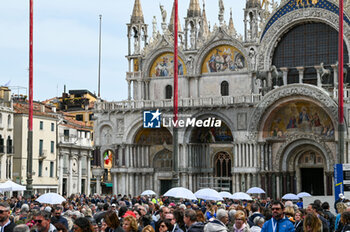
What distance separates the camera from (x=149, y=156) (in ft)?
196

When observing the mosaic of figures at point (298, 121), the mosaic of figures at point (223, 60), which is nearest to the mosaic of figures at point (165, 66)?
the mosaic of figures at point (223, 60)

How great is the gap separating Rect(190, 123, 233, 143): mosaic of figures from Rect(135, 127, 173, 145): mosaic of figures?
2.86 meters

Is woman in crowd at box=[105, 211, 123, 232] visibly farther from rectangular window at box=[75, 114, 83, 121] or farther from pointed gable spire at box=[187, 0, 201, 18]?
rectangular window at box=[75, 114, 83, 121]

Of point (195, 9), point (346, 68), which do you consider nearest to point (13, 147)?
point (195, 9)

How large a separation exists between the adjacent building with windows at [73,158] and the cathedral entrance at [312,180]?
88.7 feet

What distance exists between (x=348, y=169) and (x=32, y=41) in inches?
758

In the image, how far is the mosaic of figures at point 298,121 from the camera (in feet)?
169

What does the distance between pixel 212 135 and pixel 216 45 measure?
7184 millimetres

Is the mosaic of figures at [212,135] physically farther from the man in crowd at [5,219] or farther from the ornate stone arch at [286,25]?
the man in crowd at [5,219]

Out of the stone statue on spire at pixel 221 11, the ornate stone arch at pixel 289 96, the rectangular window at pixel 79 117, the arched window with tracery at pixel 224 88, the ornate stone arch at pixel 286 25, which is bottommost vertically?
the ornate stone arch at pixel 289 96

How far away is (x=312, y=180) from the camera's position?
54000 mm

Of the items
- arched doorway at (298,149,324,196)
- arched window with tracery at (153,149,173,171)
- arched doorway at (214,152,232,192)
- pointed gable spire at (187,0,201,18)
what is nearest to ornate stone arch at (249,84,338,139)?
arched doorway at (298,149,324,196)

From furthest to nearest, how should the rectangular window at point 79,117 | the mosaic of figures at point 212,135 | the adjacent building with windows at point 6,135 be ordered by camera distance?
the rectangular window at point 79,117, the adjacent building with windows at point 6,135, the mosaic of figures at point 212,135

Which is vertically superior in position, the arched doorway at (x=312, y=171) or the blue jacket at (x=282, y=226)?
the arched doorway at (x=312, y=171)
